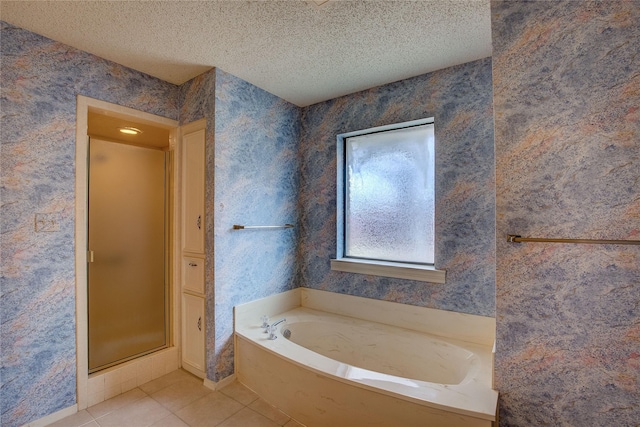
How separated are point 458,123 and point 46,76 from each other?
270 cm

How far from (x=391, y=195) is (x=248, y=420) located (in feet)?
6.34

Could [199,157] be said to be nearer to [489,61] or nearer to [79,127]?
[79,127]

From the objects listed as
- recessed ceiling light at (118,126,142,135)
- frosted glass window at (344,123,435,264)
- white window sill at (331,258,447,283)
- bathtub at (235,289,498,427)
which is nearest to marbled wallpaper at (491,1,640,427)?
bathtub at (235,289,498,427)

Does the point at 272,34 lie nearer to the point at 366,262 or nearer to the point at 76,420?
the point at 366,262

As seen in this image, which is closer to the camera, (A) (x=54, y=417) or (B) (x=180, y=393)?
(A) (x=54, y=417)

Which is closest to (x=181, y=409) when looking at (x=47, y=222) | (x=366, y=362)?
(x=366, y=362)

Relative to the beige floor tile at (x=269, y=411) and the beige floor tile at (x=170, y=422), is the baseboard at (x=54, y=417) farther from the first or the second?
the beige floor tile at (x=269, y=411)

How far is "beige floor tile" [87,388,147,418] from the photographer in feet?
6.14

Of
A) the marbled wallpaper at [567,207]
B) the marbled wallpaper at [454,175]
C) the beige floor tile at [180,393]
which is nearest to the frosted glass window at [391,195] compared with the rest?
the marbled wallpaper at [454,175]

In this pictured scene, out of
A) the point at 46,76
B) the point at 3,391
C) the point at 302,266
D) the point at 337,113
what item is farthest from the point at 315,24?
the point at 3,391

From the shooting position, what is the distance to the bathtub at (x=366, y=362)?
1.42 meters

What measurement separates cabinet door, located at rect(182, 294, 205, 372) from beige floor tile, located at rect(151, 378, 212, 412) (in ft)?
0.40

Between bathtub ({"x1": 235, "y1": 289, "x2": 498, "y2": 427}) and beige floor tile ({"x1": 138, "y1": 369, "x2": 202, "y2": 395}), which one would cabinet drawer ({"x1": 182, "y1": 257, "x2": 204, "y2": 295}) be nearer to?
bathtub ({"x1": 235, "y1": 289, "x2": 498, "y2": 427})

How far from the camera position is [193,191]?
2326 mm
